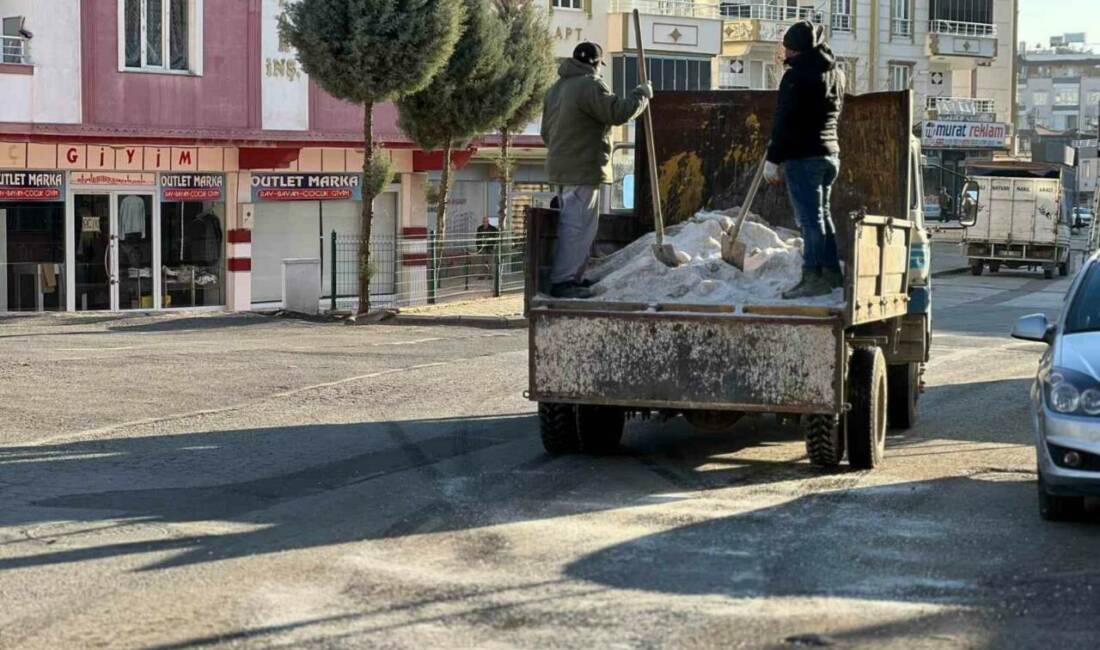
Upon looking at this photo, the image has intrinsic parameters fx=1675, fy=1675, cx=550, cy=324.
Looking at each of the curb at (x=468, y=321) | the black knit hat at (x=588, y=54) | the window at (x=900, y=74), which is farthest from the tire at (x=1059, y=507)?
the window at (x=900, y=74)

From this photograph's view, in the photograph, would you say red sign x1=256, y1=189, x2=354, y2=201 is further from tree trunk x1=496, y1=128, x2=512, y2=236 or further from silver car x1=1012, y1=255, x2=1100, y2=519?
silver car x1=1012, y1=255, x2=1100, y2=519

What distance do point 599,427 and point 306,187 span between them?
2007 centimetres

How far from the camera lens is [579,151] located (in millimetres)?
11305

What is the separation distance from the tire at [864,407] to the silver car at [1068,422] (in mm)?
1246

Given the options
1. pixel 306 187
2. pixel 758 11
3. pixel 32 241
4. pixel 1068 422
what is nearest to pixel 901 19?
pixel 758 11

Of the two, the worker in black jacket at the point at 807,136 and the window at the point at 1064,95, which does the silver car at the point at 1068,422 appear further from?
the window at the point at 1064,95

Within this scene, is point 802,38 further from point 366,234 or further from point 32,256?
point 32,256

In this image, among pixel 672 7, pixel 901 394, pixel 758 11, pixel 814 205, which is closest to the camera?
pixel 814 205

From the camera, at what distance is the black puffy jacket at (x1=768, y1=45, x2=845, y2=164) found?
10.6 meters

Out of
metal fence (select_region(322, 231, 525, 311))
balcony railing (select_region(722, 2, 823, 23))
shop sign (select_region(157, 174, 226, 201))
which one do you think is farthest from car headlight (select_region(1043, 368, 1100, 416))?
balcony railing (select_region(722, 2, 823, 23))

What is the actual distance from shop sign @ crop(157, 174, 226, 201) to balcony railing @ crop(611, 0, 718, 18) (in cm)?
1792

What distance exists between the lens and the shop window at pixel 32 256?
26.6 meters

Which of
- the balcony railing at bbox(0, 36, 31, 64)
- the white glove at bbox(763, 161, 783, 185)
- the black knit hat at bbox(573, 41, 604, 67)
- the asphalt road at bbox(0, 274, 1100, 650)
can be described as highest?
the balcony railing at bbox(0, 36, 31, 64)

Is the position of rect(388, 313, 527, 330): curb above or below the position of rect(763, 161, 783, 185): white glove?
below
